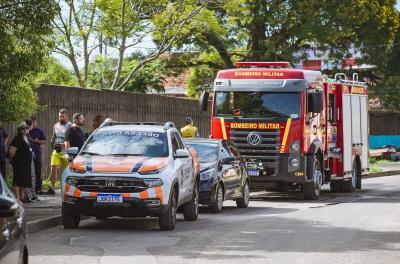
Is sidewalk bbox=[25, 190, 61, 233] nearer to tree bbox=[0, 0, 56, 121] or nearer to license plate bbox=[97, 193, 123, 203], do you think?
license plate bbox=[97, 193, 123, 203]

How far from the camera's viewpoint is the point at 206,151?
20781 mm

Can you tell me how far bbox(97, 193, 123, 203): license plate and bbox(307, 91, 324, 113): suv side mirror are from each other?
31.8 ft

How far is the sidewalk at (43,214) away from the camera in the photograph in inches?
632

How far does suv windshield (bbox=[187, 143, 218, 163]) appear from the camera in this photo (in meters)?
20.5

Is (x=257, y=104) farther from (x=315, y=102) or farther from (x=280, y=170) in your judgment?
(x=280, y=170)

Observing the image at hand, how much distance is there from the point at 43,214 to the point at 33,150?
13.9 ft

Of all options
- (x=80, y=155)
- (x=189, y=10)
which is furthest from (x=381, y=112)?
(x=80, y=155)

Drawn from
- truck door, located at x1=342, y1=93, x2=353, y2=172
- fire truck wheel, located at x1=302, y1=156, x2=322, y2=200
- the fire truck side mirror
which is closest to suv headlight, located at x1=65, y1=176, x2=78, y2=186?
the fire truck side mirror

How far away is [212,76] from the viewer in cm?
5319

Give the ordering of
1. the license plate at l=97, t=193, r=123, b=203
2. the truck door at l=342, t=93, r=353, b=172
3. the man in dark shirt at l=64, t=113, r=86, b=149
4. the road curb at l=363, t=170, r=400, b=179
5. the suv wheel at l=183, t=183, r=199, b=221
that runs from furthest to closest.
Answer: the road curb at l=363, t=170, r=400, b=179 → the truck door at l=342, t=93, r=353, b=172 → the man in dark shirt at l=64, t=113, r=86, b=149 → the suv wheel at l=183, t=183, r=199, b=221 → the license plate at l=97, t=193, r=123, b=203

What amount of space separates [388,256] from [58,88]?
13.7 meters

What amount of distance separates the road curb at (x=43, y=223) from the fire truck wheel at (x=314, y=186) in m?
9.28

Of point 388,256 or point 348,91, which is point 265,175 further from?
point 388,256

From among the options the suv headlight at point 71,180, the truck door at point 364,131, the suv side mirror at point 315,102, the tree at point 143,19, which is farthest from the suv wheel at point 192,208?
the tree at point 143,19
